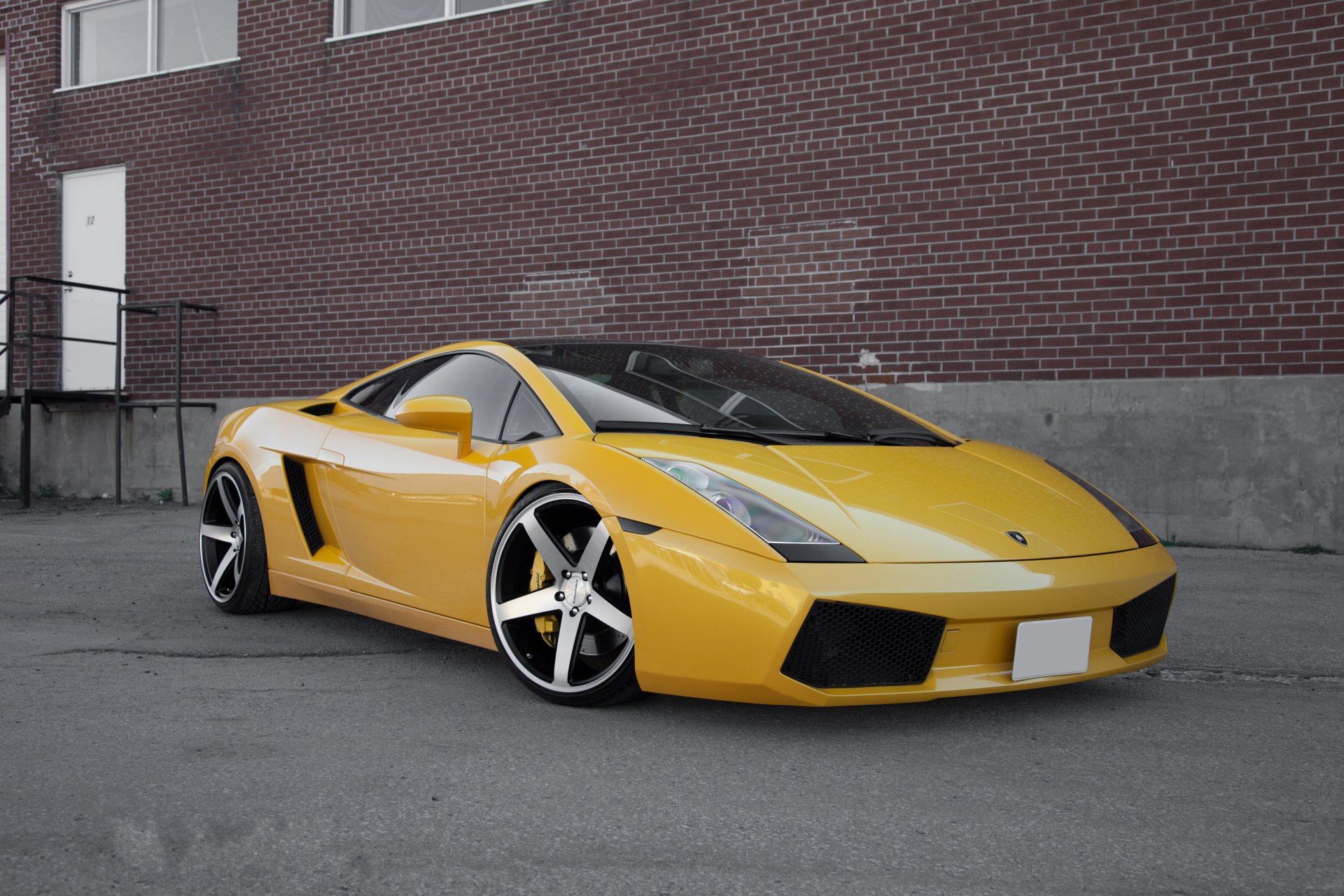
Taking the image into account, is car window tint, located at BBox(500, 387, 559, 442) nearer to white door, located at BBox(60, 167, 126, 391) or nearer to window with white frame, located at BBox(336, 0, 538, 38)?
window with white frame, located at BBox(336, 0, 538, 38)

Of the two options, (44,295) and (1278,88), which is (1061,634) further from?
(44,295)

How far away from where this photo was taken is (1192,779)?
2.67 meters

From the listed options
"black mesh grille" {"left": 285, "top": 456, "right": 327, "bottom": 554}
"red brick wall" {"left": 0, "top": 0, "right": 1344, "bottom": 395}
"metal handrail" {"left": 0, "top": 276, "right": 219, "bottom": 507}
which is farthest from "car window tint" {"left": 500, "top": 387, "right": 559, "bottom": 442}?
"metal handrail" {"left": 0, "top": 276, "right": 219, "bottom": 507}

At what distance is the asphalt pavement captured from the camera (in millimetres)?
2131

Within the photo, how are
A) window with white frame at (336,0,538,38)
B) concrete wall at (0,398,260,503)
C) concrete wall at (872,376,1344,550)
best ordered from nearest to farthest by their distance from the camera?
concrete wall at (872,376,1344,550) → window with white frame at (336,0,538,38) → concrete wall at (0,398,260,503)

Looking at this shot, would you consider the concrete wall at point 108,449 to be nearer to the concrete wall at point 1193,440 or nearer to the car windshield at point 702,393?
the concrete wall at point 1193,440

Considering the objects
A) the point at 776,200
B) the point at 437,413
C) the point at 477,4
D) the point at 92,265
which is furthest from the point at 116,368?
the point at 437,413

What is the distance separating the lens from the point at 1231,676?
380 centimetres

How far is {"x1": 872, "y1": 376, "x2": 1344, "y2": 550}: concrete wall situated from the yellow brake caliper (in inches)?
198

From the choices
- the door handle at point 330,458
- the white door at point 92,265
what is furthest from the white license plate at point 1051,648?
the white door at point 92,265

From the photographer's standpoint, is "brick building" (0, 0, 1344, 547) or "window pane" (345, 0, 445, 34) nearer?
"brick building" (0, 0, 1344, 547)

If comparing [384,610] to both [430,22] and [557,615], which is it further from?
[430,22]

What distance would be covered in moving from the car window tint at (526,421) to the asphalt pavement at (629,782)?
76cm

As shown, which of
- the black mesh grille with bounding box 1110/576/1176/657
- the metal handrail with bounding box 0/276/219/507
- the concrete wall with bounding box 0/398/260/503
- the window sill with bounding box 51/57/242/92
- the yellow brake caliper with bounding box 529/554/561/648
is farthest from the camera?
the window sill with bounding box 51/57/242/92
